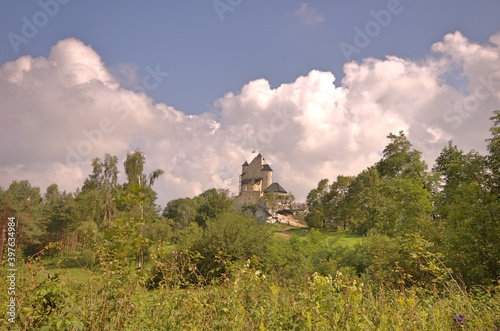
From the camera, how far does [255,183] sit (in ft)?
366

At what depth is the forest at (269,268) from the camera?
3848mm

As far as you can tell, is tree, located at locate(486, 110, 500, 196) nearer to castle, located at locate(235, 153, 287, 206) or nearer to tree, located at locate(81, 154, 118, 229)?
tree, located at locate(81, 154, 118, 229)

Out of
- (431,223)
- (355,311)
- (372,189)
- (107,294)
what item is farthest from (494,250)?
(372,189)

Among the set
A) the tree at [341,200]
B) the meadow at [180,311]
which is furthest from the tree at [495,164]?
the tree at [341,200]

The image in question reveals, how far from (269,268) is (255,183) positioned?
317 ft

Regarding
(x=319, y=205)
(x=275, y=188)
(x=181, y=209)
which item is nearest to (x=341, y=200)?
(x=319, y=205)

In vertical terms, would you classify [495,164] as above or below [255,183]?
below

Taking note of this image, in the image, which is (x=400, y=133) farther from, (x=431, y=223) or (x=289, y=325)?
(x=289, y=325)

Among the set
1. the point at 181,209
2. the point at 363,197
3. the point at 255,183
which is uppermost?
the point at 255,183

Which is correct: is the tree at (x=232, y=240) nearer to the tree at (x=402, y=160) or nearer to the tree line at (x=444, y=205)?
the tree line at (x=444, y=205)

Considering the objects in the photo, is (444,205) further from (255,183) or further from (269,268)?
(255,183)

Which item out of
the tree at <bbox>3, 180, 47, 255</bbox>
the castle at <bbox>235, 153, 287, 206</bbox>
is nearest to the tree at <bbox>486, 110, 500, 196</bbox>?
the tree at <bbox>3, 180, 47, 255</bbox>

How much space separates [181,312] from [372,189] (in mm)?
48698

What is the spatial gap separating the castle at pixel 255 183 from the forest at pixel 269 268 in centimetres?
6222
